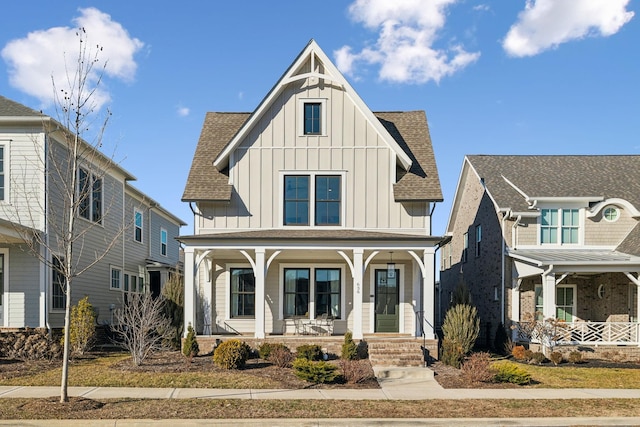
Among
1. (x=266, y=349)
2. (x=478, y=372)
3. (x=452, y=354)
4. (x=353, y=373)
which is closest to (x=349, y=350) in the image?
(x=266, y=349)

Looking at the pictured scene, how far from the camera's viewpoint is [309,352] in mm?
15961

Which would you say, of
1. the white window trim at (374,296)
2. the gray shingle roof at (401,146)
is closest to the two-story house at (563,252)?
the white window trim at (374,296)

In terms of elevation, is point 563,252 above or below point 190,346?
above

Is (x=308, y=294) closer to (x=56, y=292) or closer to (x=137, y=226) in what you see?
(x=56, y=292)

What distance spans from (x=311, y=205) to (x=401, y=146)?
4.16 metres

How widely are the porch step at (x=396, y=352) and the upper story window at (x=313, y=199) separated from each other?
4.24 metres

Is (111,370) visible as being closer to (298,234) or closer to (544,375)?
(298,234)

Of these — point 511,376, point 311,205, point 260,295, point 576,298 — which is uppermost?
point 311,205

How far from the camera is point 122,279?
24797mm

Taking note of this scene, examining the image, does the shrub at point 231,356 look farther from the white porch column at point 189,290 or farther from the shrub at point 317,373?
the white porch column at point 189,290

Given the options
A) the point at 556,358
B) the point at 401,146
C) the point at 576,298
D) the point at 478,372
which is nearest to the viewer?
the point at 478,372

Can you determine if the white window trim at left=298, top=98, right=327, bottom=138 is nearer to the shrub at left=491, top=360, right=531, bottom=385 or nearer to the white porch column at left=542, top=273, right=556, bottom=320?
the white porch column at left=542, top=273, right=556, bottom=320

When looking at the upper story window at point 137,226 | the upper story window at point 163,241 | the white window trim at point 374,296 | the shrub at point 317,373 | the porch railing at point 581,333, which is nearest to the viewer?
the shrub at point 317,373

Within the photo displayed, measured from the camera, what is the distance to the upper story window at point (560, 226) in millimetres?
20891
